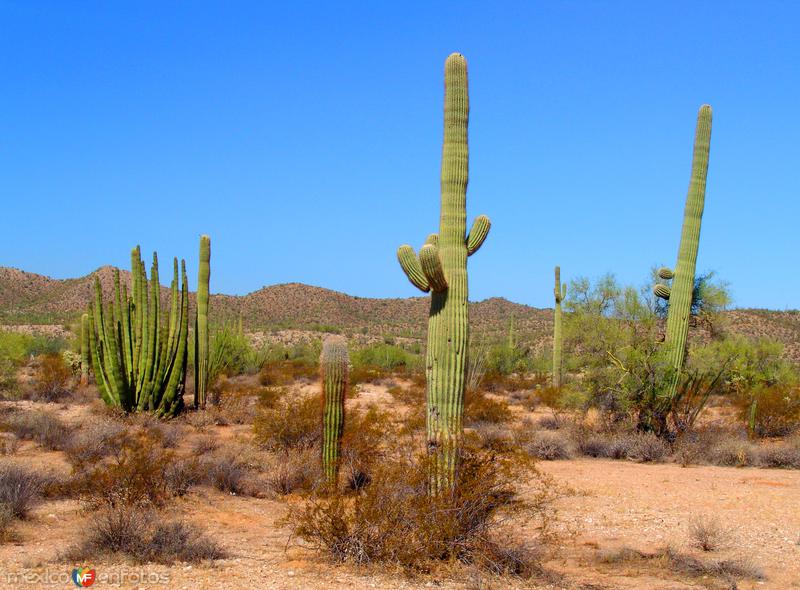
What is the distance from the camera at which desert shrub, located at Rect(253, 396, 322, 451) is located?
44.3 feet

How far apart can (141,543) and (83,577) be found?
0.87 m

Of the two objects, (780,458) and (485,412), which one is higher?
(485,412)

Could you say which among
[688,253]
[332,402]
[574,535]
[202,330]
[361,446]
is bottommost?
[574,535]

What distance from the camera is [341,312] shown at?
71125mm

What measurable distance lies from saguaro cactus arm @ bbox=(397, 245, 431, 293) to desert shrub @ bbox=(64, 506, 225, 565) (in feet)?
11.4

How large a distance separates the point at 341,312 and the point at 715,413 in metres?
51.9

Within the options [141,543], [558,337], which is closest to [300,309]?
[558,337]

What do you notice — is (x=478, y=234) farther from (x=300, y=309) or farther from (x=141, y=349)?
(x=300, y=309)

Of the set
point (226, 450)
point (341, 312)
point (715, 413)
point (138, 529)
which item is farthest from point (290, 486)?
point (341, 312)

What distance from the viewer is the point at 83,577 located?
657 centimetres

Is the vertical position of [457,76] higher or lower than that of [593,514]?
higher

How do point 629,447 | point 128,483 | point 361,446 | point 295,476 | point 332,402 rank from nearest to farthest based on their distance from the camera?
point 128,483, point 332,402, point 295,476, point 361,446, point 629,447

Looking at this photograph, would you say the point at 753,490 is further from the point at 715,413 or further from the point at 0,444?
the point at 0,444

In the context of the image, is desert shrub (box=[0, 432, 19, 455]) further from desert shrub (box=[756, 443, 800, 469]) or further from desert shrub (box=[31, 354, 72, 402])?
desert shrub (box=[756, 443, 800, 469])
